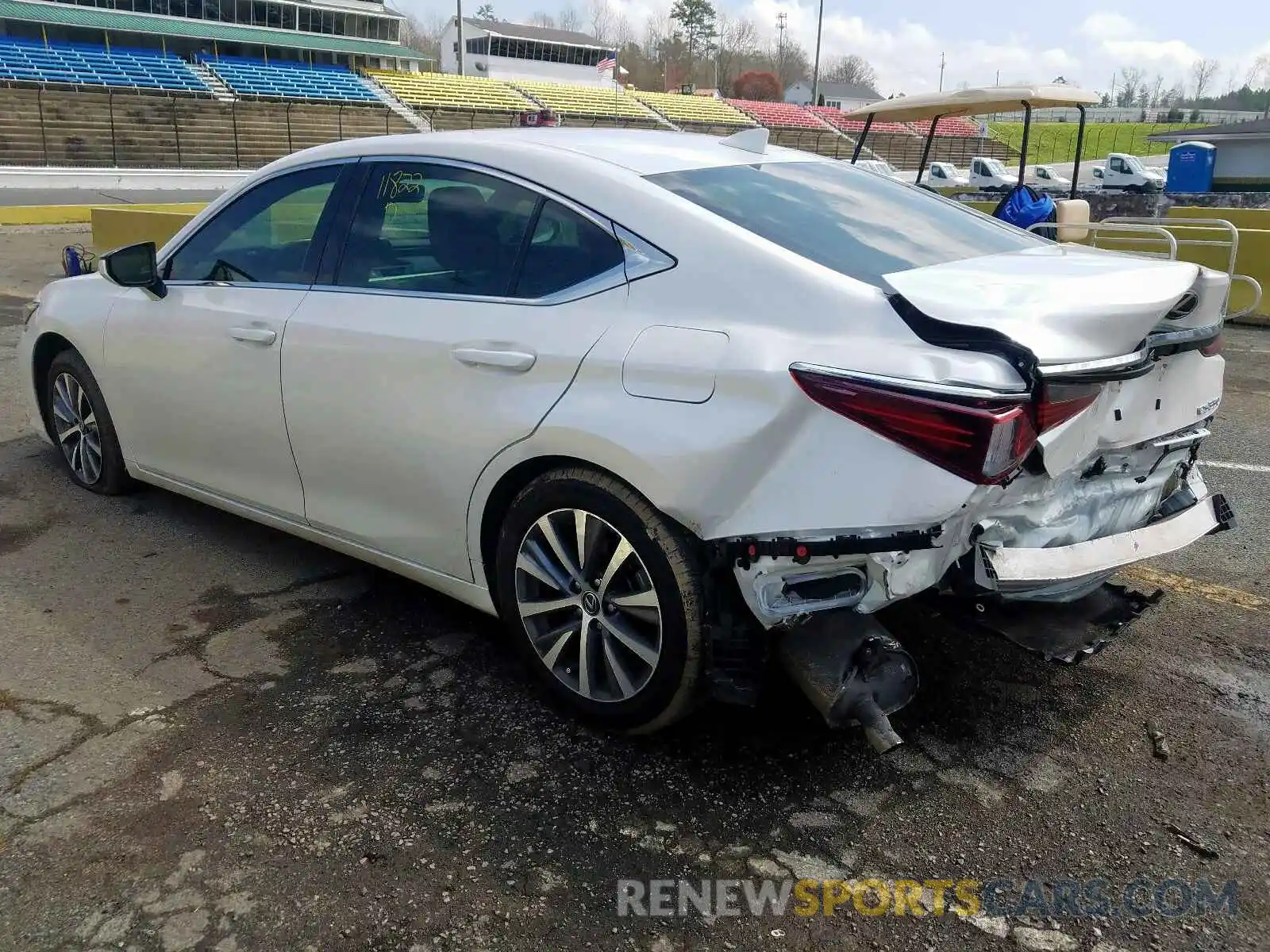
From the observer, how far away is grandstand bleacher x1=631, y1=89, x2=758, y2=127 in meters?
59.2

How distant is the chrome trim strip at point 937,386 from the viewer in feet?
7.52

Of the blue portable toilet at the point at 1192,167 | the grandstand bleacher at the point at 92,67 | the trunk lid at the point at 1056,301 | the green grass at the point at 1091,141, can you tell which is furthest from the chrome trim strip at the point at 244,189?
the green grass at the point at 1091,141

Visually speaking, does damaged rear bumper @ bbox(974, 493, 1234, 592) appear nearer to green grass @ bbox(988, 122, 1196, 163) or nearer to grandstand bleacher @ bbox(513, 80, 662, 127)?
grandstand bleacher @ bbox(513, 80, 662, 127)

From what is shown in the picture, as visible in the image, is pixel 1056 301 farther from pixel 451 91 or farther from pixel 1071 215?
pixel 451 91

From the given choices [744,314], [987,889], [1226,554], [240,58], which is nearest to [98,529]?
[744,314]

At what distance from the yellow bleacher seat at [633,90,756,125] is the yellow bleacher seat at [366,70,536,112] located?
354 inches

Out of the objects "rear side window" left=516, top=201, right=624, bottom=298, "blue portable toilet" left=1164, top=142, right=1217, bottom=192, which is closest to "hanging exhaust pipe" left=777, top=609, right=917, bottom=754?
"rear side window" left=516, top=201, right=624, bottom=298

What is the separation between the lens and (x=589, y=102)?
5984 centimetres

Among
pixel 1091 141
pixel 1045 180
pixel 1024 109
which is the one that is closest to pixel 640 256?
pixel 1024 109

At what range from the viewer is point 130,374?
14.1 ft

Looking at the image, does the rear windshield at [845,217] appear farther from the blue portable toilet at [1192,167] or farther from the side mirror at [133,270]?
the blue portable toilet at [1192,167]

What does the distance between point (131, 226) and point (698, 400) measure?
47.1 ft

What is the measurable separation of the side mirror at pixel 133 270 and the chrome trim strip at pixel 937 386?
2976 millimetres

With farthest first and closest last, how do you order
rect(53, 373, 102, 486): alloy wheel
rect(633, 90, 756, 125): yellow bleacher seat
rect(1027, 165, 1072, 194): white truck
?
rect(633, 90, 756, 125): yellow bleacher seat
rect(1027, 165, 1072, 194): white truck
rect(53, 373, 102, 486): alloy wheel
